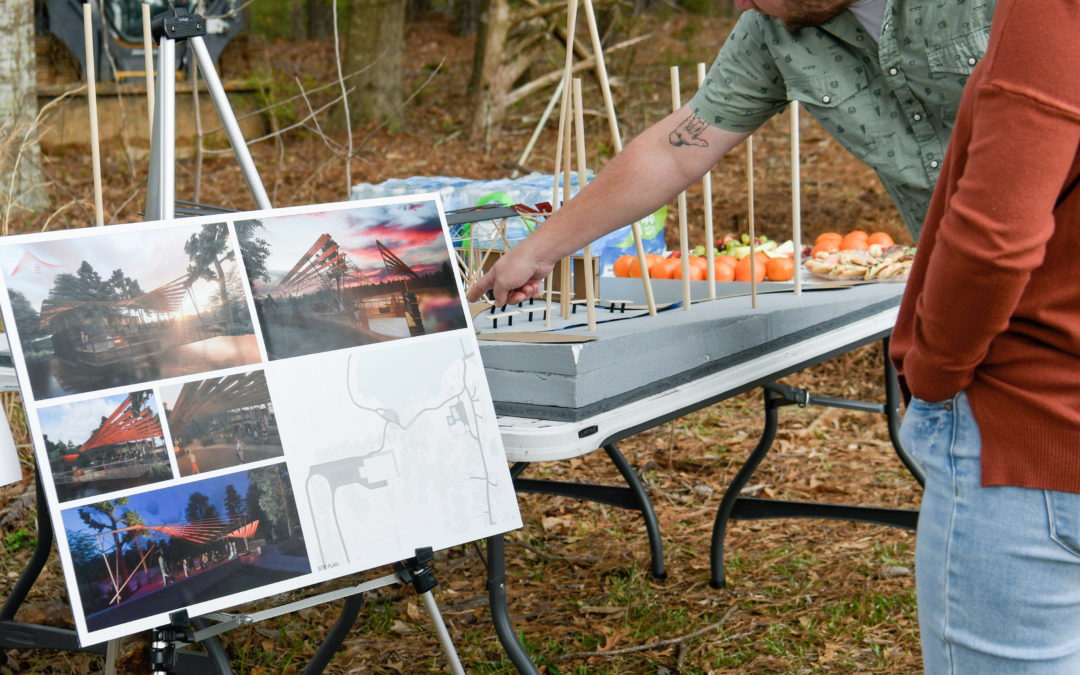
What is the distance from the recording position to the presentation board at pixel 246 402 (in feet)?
4.14

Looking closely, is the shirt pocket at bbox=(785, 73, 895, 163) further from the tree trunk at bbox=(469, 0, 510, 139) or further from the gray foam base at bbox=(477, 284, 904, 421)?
the tree trunk at bbox=(469, 0, 510, 139)

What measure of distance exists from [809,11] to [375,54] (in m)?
7.14

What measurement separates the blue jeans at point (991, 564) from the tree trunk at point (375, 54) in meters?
7.47

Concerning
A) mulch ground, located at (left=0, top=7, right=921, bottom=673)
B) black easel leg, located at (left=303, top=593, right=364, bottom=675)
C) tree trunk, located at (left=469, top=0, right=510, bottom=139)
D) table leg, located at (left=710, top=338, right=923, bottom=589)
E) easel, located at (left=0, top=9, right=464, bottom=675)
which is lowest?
mulch ground, located at (left=0, top=7, right=921, bottom=673)

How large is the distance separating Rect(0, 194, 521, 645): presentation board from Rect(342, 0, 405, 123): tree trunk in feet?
22.7

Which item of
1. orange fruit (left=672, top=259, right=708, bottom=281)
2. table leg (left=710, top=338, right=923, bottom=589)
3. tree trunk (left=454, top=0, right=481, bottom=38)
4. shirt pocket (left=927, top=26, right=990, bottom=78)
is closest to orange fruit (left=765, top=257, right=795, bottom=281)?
orange fruit (left=672, top=259, right=708, bottom=281)

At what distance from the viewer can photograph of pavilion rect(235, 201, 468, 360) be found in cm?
142

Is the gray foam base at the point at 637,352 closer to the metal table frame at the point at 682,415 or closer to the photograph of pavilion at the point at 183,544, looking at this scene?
the metal table frame at the point at 682,415

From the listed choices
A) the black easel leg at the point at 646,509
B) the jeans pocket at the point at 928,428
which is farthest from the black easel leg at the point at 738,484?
the jeans pocket at the point at 928,428

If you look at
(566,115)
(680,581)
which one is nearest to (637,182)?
(566,115)

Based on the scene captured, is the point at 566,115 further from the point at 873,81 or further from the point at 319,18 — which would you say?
the point at 319,18

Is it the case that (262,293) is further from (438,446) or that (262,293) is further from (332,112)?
(332,112)

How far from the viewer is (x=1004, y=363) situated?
3.41 feet

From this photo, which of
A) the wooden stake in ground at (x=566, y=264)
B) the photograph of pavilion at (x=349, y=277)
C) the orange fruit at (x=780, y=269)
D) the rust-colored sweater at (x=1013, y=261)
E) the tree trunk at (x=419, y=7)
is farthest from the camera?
the tree trunk at (x=419, y=7)
